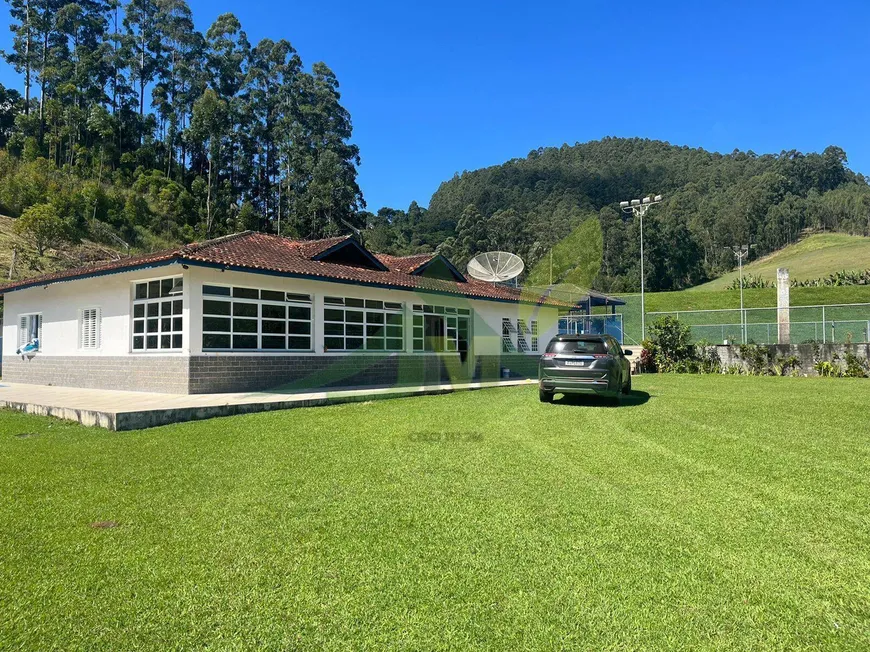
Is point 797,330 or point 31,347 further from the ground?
point 797,330

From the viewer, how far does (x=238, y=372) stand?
44.7 ft

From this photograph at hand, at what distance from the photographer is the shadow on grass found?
1146 centimetres

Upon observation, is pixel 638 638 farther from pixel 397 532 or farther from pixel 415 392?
pixel 415 392

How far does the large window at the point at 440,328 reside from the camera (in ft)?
62.8

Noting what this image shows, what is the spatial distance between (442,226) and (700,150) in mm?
50143

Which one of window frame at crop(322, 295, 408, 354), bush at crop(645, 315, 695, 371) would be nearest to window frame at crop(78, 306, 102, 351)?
window frame at crop(322, 295, 408, 354)

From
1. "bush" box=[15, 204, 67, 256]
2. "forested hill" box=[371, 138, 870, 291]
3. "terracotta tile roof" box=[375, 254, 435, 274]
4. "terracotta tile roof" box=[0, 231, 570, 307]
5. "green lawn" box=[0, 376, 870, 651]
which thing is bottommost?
"green lawn" box=[0, 376, 870, 651]

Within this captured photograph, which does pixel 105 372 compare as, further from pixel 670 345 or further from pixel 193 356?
pixel 670 345

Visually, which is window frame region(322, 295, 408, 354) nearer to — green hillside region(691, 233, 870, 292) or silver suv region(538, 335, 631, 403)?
silver suv region(538, 335, 631, 403)

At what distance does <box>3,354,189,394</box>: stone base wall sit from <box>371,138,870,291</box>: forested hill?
45.0 metres

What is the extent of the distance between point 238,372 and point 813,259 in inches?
3425

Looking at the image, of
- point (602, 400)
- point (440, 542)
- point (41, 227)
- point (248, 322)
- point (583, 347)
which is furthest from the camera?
point (41, 227)

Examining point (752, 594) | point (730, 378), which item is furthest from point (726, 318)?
point (752, 594)

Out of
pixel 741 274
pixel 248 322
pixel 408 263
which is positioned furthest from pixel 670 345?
pixel 741 274
